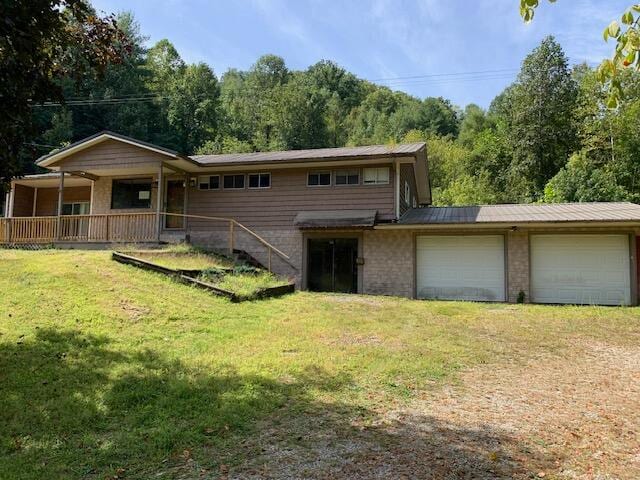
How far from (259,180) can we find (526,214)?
9.08 m

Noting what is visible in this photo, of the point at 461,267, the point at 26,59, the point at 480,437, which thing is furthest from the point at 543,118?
the point at 26,59

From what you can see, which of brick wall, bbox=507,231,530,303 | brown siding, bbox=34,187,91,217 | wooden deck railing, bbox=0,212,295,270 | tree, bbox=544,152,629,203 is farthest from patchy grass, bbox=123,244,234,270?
tree, bbox=544,152,629,203

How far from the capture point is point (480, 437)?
4.00 meters

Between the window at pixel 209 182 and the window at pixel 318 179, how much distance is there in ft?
11.7

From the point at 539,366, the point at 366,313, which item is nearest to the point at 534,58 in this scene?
the point at 366,313

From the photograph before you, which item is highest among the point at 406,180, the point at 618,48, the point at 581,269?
the point at 406,180

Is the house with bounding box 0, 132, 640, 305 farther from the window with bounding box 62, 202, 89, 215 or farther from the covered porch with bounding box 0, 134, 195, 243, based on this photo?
the window with bounding box 62, 202, 89, 215

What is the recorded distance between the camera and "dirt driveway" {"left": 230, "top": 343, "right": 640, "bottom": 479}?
3.42 metres

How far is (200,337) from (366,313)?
4.13 meters

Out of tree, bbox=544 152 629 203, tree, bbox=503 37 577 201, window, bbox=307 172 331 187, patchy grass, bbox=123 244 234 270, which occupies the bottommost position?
patchy grass, bbox=123 244 234 270

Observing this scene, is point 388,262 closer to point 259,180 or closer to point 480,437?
point 259,180

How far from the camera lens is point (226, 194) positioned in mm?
17125

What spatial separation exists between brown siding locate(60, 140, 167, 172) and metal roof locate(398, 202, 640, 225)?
908 centimetres

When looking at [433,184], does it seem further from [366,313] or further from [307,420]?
[307,420]
